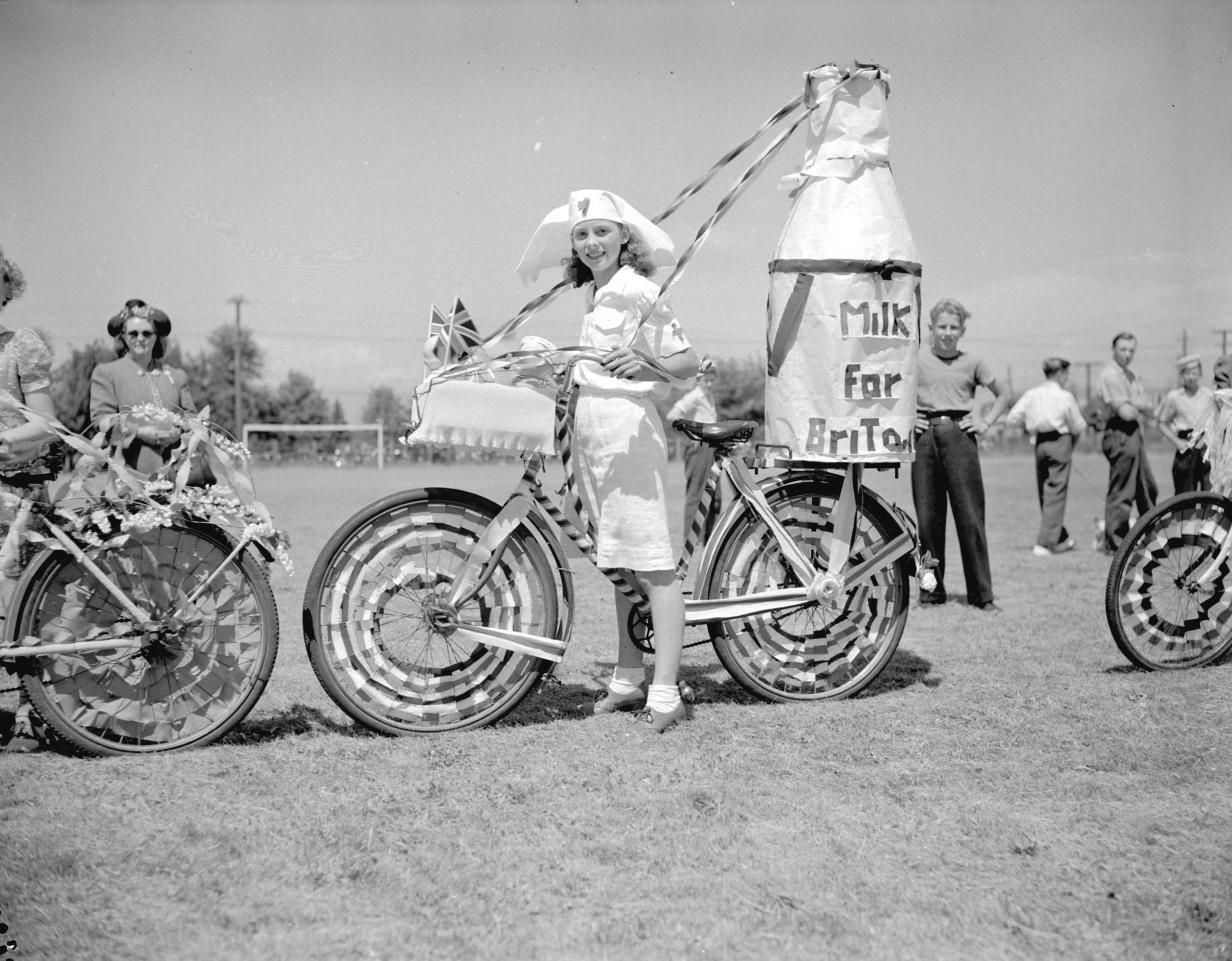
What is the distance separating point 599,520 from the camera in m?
4.35

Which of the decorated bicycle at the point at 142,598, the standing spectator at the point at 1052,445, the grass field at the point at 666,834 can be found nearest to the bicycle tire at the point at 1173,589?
the grass field at the point at 666,834

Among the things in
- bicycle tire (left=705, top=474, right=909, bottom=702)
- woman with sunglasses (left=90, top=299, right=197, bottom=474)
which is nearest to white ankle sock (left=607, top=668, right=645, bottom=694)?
bicycle tire (left=705, top=474, right=909, bottom=702)

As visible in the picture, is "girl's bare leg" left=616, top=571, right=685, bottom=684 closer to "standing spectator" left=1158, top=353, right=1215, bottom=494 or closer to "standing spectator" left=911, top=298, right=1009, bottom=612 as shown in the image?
"standing spectator" left=911, top=298, right=1009, bottom=612

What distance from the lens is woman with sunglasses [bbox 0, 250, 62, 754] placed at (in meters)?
4.01

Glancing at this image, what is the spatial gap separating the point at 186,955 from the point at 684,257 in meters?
2.87

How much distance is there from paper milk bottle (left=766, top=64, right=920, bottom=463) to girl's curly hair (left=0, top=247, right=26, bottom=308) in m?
2.96

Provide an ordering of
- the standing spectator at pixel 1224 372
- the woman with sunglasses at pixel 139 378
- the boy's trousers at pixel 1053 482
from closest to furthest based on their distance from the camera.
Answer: the woman with sunglasses at pixel 139 378 → the standing spectator at pixel 1224 372 → the boy's trousers at pixel 1053 482

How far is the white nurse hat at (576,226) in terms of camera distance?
4.28 meters

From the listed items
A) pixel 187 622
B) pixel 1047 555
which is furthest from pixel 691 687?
pixel 1047 555

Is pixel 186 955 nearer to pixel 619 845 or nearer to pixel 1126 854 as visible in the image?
pixel 619 845

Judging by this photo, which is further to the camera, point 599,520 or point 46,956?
point 599,520

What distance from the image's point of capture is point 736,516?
4684 mm

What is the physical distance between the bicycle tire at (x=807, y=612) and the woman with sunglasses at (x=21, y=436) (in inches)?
103

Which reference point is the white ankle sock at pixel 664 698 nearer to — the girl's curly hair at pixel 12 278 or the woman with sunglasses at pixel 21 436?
the woman with sunglasses at pixel 21 436
